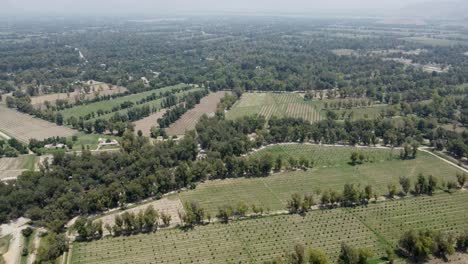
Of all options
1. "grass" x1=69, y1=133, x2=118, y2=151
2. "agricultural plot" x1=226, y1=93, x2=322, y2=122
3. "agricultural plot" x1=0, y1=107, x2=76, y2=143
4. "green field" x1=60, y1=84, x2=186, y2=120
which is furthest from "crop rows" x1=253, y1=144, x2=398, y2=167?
"green field" x1=60, y1=84, x2=186, y2=120

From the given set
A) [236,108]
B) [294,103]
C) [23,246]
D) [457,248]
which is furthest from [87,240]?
[294,103]

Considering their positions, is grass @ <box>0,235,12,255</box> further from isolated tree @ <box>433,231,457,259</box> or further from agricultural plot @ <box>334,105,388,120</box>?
agricultural plot @ <box>334,105,388,120</box>


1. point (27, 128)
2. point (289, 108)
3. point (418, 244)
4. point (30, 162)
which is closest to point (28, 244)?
point (30, 162)

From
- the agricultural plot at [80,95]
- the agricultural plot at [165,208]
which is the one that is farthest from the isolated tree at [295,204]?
the agricultural plot at [80,95]

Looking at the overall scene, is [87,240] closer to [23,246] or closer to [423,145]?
[23,246]

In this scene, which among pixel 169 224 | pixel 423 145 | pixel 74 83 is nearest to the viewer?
pixel 169 224

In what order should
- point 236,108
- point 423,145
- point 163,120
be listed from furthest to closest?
point 236,108
point 163,120
point 423,145
